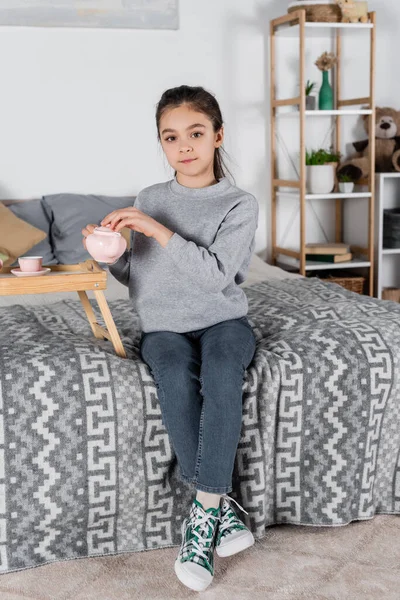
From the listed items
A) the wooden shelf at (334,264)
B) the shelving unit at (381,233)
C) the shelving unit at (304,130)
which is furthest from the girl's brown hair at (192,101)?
the shelving unit at (381,233)

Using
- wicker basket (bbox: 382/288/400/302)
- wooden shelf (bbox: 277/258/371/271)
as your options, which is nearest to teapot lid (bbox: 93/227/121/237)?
wooden shelf (bbox: 277/258/371/271)

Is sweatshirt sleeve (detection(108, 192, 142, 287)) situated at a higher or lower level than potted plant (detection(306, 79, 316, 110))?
lower

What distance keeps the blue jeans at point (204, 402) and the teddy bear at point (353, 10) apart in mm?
2193

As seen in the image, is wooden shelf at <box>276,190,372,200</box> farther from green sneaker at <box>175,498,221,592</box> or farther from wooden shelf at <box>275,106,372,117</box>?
green sneaker at <box>175,498,221,592</box>

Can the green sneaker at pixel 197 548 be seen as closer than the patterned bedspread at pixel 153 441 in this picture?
Yes

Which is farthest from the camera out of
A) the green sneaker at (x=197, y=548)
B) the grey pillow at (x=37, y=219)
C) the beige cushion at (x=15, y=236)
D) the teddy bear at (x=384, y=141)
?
the teddy bear at (x=384, y=141)

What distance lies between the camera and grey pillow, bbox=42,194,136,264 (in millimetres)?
3176

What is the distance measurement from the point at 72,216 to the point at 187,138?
1.49m

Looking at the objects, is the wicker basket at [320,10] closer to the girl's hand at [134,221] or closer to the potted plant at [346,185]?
the potted plant at [346,185]

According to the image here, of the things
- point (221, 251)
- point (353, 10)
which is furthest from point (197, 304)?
point (353, 10)

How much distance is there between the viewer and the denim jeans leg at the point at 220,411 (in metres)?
1.65

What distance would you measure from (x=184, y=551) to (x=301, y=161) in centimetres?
219

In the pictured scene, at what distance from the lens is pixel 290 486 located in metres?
1.88

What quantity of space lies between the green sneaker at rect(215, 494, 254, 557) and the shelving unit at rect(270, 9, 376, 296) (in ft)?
6.54
